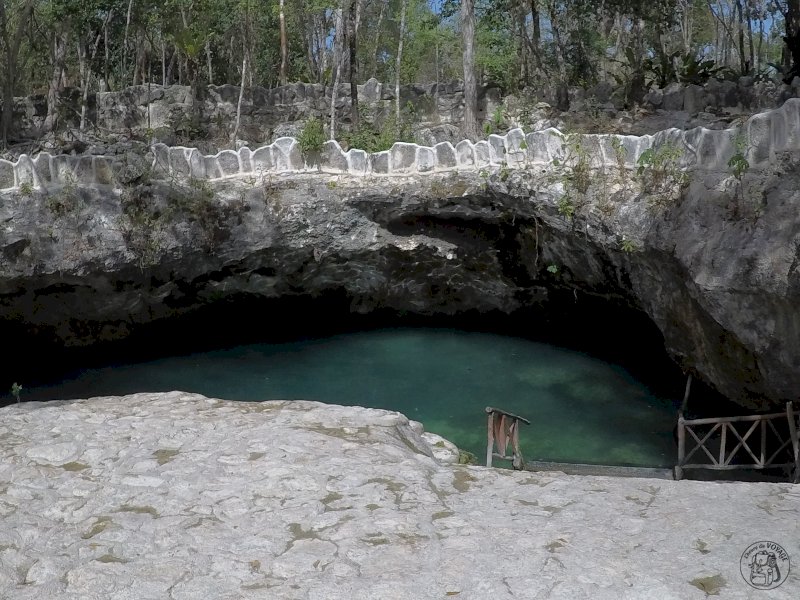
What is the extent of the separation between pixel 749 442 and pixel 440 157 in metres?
8.84

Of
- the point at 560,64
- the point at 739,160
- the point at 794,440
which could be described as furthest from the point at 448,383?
the point at 560,64

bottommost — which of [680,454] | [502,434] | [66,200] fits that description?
[680,454]

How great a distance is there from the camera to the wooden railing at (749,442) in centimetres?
1175

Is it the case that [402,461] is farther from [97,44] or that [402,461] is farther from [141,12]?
[97,44]

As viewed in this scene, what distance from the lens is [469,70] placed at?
71.7 ft

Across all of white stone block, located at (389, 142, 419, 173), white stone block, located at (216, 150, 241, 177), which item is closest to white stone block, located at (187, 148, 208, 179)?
white stone block, located at (216, 150, 241, 177)

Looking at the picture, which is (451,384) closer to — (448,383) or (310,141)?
(448,383)

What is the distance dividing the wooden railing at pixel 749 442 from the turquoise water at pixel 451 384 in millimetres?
1048

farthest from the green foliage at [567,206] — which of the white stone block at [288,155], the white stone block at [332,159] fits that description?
the white stone block at [288,155]

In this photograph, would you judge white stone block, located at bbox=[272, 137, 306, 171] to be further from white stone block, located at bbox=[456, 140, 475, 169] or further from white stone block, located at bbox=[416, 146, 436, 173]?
white stone block, located at bbox=[456, 140, 475, 169]

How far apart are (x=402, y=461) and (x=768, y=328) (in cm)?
628

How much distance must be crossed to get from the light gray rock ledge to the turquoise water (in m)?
6.85

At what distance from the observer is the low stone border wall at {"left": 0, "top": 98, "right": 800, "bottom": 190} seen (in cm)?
1217

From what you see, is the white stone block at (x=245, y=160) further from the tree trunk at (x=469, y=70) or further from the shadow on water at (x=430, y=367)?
the tree trunk at (x=469, y=70)
